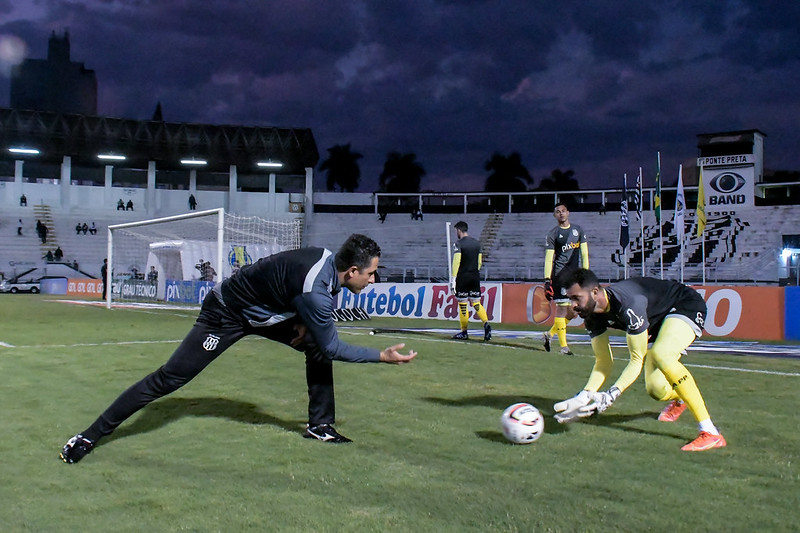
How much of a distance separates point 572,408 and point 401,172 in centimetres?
6418

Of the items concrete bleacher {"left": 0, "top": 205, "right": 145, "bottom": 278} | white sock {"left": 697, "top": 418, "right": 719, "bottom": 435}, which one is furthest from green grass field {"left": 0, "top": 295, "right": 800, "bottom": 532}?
concrete bleacher {"left": 0, "top": 205, "right": 145, "bottom": 278}

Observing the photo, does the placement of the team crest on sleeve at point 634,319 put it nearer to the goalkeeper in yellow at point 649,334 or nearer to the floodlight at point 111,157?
the goalkeeper in yellow at point 649,334

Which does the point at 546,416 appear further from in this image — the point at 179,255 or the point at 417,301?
the point at 179,255

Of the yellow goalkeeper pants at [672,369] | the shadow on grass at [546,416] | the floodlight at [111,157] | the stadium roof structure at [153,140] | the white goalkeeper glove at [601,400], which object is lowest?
the shadow on grass at [546,416]

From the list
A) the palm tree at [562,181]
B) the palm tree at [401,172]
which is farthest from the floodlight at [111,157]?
the palm tree at [562,181]

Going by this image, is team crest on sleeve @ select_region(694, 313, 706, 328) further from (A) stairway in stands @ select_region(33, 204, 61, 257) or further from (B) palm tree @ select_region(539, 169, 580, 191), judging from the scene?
(B) palm tree @ select_region(539, 169, 580, 191)

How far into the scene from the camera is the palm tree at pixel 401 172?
68.8 m

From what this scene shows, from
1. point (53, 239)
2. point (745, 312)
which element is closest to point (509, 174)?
point (53, 239)

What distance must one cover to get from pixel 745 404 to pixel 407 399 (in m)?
3.32

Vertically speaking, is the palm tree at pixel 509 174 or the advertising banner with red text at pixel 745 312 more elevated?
the palm tree at pixel 509 174

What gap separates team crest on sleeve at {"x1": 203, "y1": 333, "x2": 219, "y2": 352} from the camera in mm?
5016

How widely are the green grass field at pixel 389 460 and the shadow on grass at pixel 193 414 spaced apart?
24mm

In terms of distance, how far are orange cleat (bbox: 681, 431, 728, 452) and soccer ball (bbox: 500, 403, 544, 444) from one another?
1049mm

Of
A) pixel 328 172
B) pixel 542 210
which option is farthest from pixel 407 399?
pixel 328 172
